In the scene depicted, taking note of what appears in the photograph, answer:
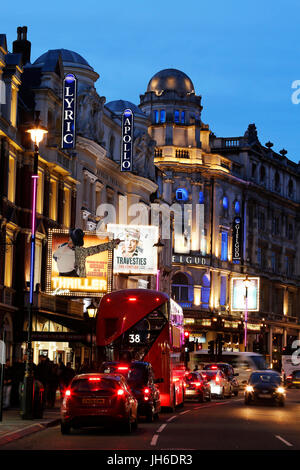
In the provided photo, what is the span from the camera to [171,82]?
101 meters

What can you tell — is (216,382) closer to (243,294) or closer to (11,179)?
(11,179)

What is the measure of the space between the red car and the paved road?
1.12 ft

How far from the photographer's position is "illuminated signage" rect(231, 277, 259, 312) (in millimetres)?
102750

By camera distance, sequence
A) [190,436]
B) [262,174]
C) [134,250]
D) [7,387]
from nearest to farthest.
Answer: [190,436]
[7,387]
[134,250]
[262,174]

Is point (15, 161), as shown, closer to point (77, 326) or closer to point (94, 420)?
point (77, 326)

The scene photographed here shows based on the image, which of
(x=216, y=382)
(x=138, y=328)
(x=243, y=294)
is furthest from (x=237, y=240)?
(x=138, y=328)

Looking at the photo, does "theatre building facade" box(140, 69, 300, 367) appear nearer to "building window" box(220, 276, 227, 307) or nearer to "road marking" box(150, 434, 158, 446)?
"building window" box(220, 276, 227, 307)

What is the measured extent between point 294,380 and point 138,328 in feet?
131

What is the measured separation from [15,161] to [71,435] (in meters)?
23.0

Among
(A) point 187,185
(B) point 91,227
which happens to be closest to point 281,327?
(A) point 187,185

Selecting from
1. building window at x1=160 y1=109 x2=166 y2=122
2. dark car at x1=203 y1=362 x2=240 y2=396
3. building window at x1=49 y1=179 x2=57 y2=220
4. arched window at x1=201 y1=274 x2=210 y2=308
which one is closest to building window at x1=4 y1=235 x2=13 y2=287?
building window at x1=49 y1=179 x2=57 y2=220

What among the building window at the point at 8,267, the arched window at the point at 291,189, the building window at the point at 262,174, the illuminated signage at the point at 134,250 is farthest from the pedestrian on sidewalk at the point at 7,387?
the arched window at the point at 291,189

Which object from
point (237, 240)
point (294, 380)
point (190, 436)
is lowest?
point (190, 436)

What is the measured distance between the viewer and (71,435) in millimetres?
26125
